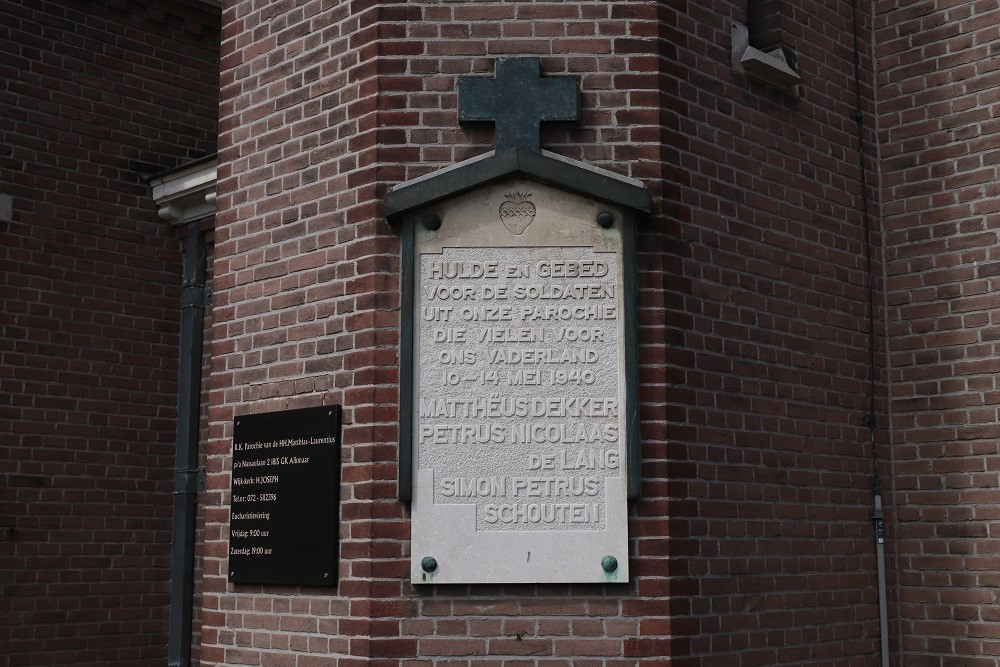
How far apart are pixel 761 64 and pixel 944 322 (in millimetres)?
1805

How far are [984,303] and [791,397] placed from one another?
132 cm

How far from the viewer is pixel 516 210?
5.34 m

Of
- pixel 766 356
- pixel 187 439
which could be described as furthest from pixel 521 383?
pixel 187 439

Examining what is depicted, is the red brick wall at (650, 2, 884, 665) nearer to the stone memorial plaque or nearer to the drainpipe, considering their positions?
the drainpipe

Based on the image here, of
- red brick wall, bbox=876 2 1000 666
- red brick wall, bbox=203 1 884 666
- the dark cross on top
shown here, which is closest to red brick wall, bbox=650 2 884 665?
red brick wall, bbox=203 1 884 666

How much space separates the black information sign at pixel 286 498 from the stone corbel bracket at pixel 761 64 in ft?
9.03

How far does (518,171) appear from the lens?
527cm

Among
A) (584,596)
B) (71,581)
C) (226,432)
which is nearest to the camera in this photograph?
(584,596)

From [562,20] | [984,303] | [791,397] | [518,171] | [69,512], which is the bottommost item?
[69,512]

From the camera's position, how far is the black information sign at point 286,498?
17.5ft

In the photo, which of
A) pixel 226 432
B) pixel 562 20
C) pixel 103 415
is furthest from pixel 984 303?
pixel 103 415

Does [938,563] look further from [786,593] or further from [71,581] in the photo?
[71,581]

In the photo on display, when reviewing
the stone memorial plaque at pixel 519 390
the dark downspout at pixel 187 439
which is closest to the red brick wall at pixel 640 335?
the stone memorial plaque at pixel 519 390

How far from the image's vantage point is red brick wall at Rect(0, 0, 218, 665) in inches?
320
